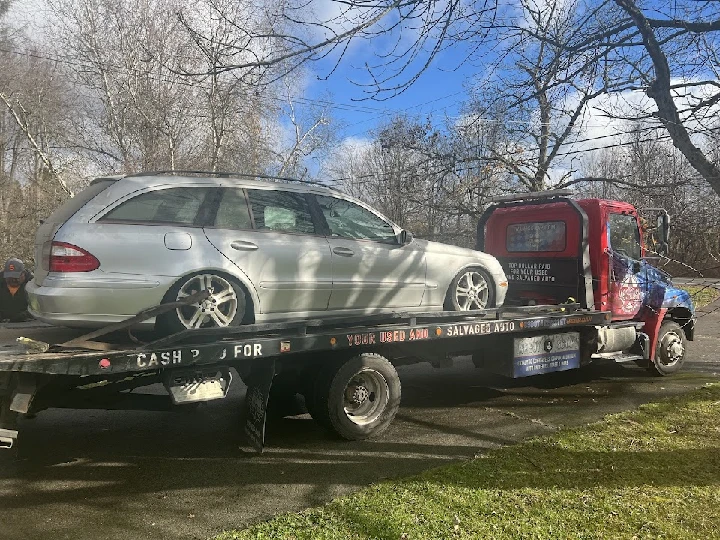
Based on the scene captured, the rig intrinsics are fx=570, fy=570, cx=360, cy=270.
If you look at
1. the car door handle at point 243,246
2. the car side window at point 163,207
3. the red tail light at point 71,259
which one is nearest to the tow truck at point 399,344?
the red tail light at point 71,259

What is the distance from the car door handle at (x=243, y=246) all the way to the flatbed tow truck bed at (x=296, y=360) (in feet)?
1.85

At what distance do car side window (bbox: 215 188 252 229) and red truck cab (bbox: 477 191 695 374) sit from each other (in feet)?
13.2

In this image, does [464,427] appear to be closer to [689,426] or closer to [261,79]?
[689,426]

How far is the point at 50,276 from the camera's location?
12.7 feet

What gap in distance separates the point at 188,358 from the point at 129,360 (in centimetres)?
38

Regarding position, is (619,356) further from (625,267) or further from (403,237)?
(403,237)

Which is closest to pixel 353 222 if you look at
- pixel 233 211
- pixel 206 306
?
pixel 233 211

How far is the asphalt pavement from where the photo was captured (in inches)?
142

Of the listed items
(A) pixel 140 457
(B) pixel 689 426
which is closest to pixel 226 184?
(A) pixel 140 457

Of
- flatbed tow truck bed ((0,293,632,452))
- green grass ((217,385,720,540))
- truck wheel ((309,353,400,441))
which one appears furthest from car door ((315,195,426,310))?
green grass ((217,385,720,540))

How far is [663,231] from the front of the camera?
715cm

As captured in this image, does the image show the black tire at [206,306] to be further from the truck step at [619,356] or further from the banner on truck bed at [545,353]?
the truck step at [619,356]

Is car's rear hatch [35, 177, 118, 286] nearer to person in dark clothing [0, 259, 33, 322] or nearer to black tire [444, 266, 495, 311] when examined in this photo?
person in dark clothing [0, 259, 33, 322]

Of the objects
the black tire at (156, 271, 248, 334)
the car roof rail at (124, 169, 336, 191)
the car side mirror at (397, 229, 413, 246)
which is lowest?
the black tire at (156, 271, 248, 334)
